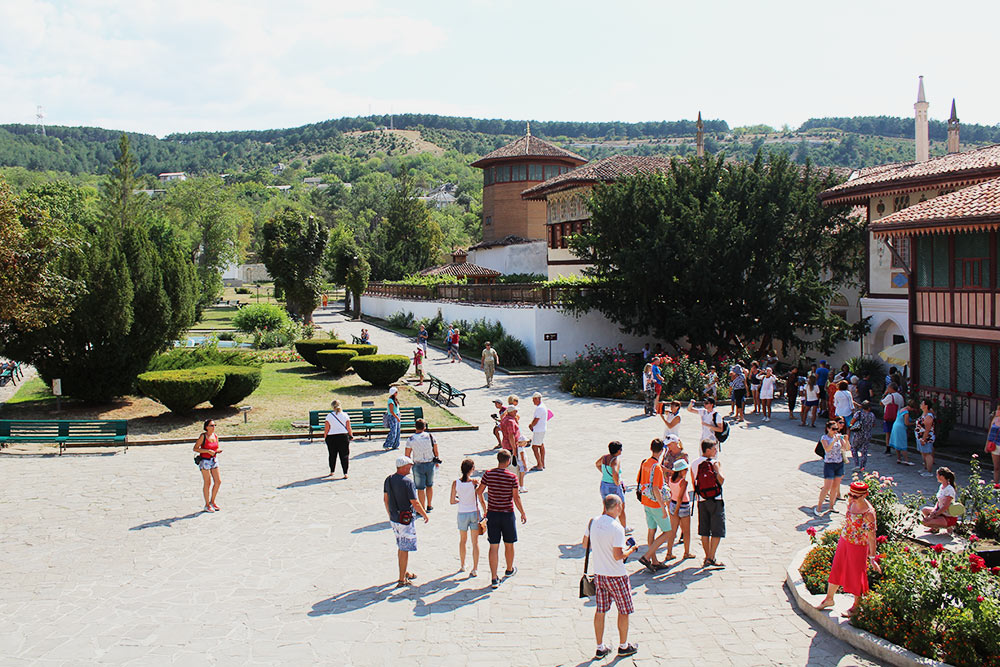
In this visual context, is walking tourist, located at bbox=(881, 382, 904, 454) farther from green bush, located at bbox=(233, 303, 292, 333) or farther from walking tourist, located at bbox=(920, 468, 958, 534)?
green bush, located at bbox=(233, 303, 292, 333)

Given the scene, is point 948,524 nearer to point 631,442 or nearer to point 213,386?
point 631,442

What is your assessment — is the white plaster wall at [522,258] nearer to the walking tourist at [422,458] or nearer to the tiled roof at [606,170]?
the tiled roof at [606,170]

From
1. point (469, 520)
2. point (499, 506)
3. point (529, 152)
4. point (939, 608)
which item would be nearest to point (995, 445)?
point (939, 608)

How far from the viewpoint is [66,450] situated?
1627 centimetres

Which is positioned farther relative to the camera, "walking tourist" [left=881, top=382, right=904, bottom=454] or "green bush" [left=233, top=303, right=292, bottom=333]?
"green bush" [left=233, top=303, right=292, bottom=333]

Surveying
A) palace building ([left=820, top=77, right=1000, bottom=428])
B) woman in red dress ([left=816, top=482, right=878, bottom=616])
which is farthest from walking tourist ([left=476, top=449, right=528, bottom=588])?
palace building ([left=820, top=77, right=1000, bottom=428])

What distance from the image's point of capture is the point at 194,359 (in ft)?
72.0

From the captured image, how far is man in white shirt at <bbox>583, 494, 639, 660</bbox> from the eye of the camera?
7.05 m

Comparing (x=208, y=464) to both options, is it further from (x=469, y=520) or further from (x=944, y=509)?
(x=944, y=509)

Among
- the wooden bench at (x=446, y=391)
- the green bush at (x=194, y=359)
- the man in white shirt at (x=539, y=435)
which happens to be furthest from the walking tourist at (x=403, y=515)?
the green bush at (x=194, y=359)

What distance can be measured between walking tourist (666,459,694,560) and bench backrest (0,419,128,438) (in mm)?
11735

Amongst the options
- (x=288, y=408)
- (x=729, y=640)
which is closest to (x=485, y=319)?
(x=288, y=408)

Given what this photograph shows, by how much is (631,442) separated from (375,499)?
6.23 m

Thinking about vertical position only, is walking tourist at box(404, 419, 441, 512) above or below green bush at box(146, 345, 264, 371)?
below
